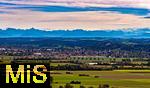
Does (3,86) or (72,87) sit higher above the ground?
(3,86)

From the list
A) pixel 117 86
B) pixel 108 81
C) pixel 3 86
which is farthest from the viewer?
pixel 108 81

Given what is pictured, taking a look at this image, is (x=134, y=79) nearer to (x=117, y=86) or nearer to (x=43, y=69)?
(x=117, y=86)

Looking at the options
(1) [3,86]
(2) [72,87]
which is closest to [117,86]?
(2) [72,87]

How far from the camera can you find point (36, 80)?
26953 mm

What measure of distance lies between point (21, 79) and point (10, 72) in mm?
1488

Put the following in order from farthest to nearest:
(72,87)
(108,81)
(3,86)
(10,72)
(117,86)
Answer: (108,81), (117,86), (72,87), (3,86), (10,72)

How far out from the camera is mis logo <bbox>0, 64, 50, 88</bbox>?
26.5 m

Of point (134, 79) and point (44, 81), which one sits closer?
point (44, 81)

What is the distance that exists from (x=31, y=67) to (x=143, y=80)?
10648 cm

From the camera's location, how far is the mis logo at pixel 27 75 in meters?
26.5

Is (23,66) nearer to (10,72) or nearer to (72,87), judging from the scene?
(10,72)

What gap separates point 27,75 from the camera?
27297 millimetres

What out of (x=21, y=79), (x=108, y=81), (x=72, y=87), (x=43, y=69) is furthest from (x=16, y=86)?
(x=108, y=81)

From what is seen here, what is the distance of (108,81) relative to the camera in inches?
5054
